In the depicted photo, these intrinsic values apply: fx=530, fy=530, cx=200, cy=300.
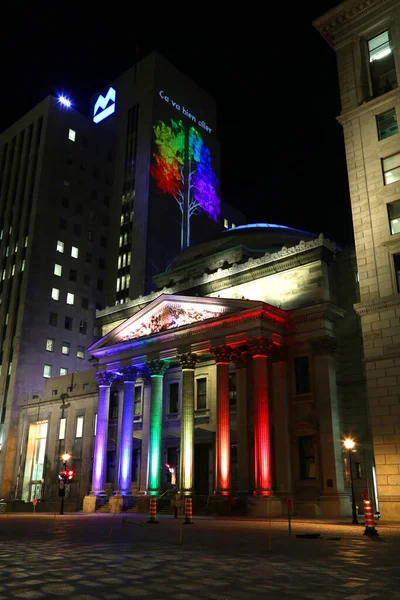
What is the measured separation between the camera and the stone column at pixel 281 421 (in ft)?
125

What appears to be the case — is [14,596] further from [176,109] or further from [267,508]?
[176,109]

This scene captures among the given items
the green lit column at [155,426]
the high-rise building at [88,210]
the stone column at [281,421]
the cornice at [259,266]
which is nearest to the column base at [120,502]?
the green lit column at [155,426]

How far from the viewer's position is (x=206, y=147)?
341ft

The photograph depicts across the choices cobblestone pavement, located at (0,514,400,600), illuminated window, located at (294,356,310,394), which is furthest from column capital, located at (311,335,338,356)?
cobblestone pavement, located at (0,514,400,600)

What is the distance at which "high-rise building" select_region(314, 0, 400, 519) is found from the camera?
29062 mm

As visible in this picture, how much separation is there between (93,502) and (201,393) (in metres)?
13.0

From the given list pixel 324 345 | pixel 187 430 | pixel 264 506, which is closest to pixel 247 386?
pixel 187 430

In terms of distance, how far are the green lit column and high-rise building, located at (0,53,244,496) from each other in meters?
31.5

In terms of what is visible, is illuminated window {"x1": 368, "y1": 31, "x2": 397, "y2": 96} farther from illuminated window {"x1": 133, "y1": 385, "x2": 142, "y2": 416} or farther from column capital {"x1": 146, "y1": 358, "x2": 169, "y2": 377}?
illuminated window {"x1": 133, "y1": 385, "x2": 142, "y2": 416}

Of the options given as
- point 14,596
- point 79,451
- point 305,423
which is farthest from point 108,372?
point 14,596

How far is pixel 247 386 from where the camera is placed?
42.4 meters

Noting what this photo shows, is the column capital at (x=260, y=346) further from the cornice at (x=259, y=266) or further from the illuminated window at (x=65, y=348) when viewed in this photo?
the illuminated window at (x=65, y=348)

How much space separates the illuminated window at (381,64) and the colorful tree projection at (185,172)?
186 ft

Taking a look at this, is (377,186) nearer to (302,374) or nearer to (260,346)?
(260,346)
